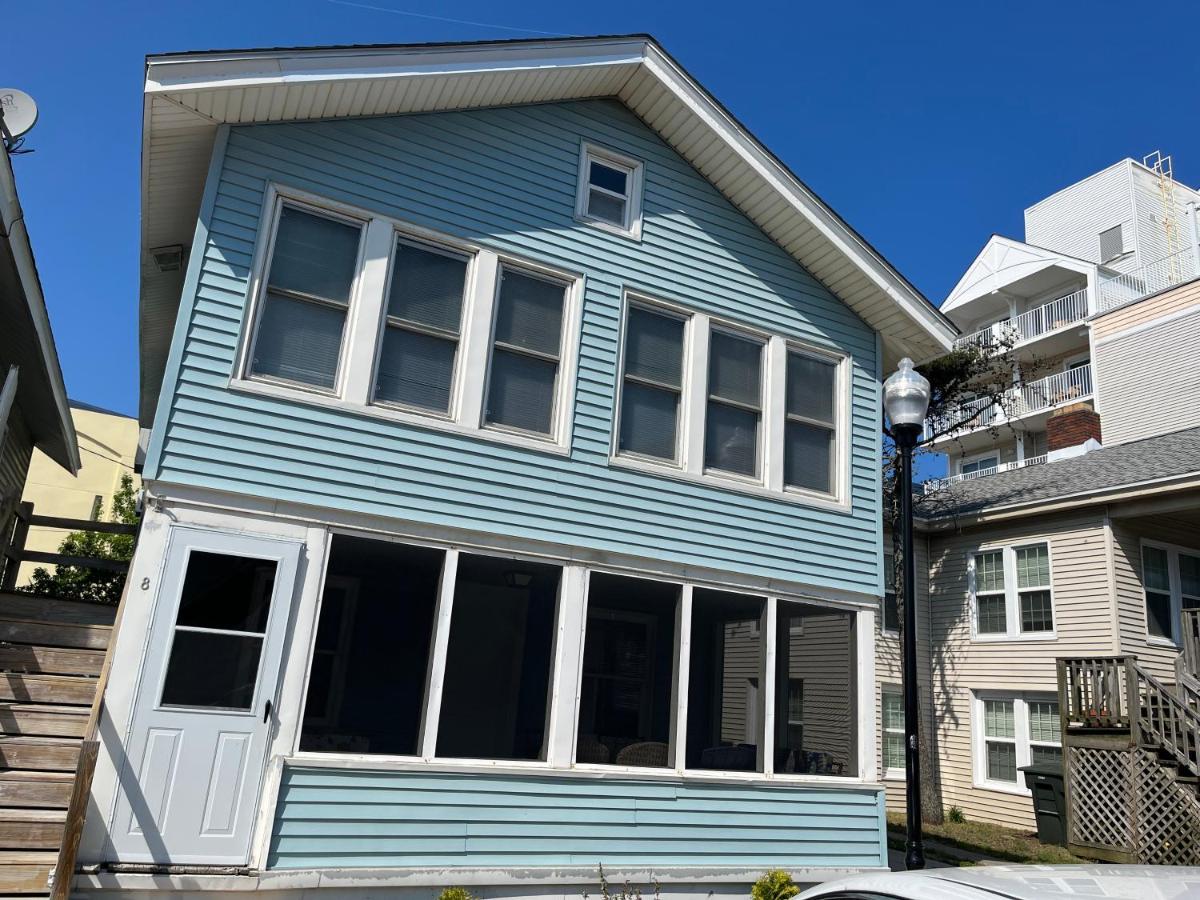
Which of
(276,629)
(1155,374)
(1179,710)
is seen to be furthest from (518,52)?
(1155,374)

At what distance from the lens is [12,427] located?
1106cm

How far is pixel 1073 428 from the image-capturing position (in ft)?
75.7

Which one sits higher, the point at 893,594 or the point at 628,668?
the point at 893,594

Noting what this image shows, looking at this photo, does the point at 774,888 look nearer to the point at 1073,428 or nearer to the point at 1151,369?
the point at 1073,428

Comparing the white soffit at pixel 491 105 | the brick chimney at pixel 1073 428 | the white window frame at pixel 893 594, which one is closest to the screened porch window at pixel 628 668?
the white soffit at pixel 491 105

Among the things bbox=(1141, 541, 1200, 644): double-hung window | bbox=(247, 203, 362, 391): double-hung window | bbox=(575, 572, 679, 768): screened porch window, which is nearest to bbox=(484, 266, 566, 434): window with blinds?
bbox=(247, 203, 362, 391): double-hung window

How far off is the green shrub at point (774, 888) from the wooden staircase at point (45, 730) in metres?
5.54

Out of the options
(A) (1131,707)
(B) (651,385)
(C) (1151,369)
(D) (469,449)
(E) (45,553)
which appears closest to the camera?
(D) (469,449)

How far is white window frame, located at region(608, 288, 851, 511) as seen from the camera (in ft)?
31.6

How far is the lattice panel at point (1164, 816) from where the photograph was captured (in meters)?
11.9

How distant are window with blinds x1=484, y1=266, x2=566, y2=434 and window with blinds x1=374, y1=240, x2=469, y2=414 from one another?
0.43 metres

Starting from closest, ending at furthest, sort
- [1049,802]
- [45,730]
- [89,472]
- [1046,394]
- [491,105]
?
1. [45,730]
2. [491,105]
3. [1049,802]
4. [89,472]
5. [1046,394]

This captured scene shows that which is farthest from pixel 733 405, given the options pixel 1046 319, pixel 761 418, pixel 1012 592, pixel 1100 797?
pixel 1046 319

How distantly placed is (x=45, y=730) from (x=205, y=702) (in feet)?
3.90
